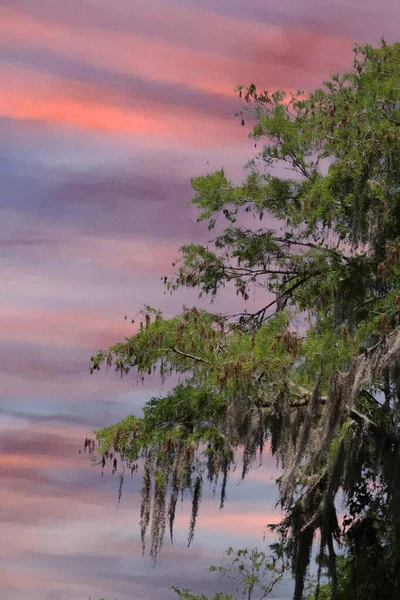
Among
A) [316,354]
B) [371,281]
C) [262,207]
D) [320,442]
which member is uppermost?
[262,207]

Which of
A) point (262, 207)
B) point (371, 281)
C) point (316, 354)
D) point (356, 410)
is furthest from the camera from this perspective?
point (262, 207)

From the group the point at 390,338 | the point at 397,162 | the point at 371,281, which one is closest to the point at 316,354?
the point at 390,338

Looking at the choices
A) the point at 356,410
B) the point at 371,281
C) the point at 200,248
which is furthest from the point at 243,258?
the point at 356,410

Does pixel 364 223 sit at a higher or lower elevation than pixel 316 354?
higher

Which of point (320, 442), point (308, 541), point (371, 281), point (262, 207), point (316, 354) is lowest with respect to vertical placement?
point (308, 541)

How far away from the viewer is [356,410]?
15.4 meters

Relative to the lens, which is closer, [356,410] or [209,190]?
[356,410]

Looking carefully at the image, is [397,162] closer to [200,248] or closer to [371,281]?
[371,281]

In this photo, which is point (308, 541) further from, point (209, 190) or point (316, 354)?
point (209, 190)

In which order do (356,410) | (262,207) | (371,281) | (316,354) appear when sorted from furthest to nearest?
1. (262,207)
2. (371,281)
3. (356,410)
4. (316,354)

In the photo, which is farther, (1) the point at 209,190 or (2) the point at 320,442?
(1) the point at 209,190

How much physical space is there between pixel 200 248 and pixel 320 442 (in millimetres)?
4754

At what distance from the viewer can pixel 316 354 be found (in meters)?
14.3

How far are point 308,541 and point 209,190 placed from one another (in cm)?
625
